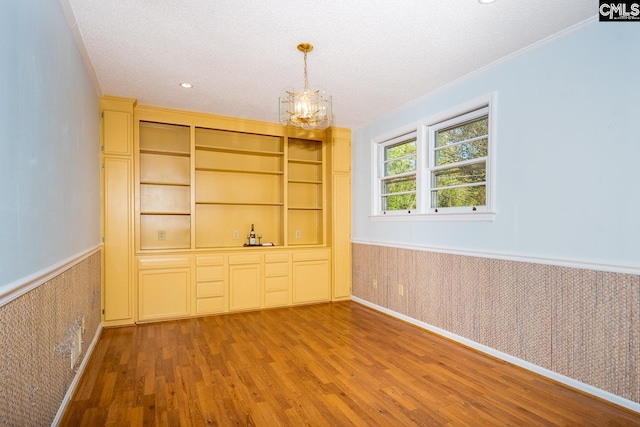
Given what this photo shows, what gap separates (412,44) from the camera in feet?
9.11

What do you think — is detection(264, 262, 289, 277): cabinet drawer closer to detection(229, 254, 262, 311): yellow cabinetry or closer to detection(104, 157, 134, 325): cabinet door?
detection(229, 254, 262, 311): yellow cabinetry

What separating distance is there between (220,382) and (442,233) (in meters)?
2.57

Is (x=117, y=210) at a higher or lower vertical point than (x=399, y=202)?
lower

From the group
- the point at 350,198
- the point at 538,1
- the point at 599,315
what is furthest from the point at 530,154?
the point at 350,198

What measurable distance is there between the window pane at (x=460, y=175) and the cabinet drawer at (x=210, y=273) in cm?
289

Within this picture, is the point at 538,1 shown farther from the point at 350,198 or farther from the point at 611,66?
the point at 350,198

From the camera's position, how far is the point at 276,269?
481 centimetres

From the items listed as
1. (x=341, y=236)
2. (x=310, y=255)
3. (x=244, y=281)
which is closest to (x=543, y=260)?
(x=341, y=236)

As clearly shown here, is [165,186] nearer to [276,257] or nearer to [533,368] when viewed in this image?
[276,257]

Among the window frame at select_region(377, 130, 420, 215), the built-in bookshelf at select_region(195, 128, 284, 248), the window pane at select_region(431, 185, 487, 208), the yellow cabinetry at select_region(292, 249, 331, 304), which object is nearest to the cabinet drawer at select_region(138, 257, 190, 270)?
the built-in bookshelf at select_region(195, 128, 284, 248)

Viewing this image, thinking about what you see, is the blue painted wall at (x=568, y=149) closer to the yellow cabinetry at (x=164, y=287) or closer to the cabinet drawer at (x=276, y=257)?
the cabinet drawer at (x=276, y=257)

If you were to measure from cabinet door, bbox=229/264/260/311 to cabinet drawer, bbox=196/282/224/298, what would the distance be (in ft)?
0.42

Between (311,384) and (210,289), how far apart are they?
2.33 metres

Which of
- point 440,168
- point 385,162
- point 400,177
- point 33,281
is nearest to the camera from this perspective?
point 33,281
